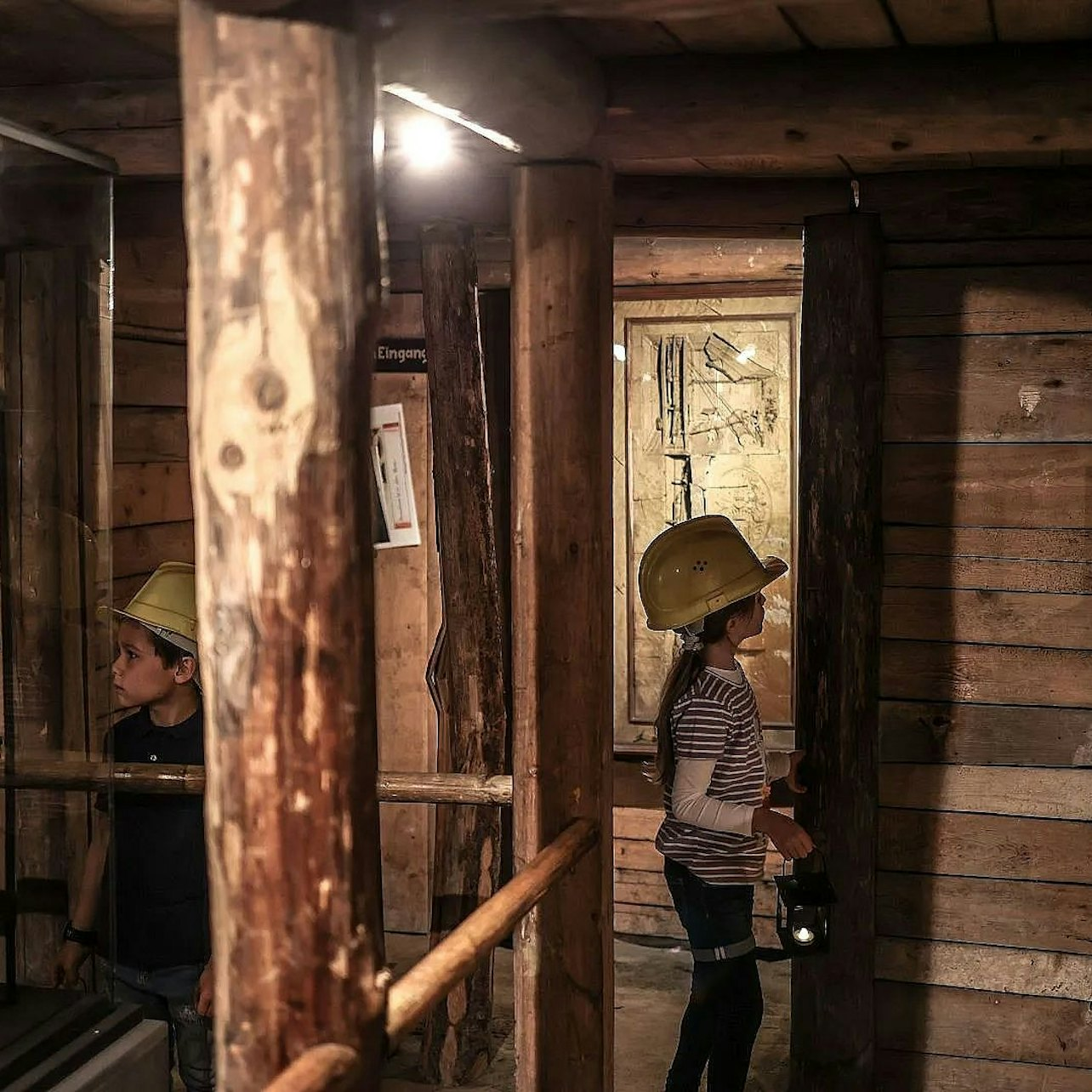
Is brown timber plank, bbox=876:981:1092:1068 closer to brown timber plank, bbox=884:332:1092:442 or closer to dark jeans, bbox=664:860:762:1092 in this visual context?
dark jeans, bbox=664:860:762:1092

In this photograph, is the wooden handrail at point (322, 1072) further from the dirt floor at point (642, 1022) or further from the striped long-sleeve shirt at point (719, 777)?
the dirt floor at point (642, 1022)

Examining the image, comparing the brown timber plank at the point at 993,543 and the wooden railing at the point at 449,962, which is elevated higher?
the brown timber plank at the point at 993,543

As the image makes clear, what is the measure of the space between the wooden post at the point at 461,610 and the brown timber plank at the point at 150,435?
0.93 metres

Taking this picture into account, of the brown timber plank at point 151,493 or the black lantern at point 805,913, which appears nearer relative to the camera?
the black lantern at point 805,913

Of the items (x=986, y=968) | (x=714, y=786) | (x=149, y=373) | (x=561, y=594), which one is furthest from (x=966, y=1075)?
(x=149, y=373)

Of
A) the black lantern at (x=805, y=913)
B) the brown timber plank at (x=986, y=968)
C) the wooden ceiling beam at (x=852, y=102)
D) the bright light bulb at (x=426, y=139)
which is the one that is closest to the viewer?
the wooden ceiling beam at (x=852, y=102)

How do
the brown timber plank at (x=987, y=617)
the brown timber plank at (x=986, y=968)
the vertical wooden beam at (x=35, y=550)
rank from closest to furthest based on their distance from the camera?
the vertical wooden beam at (x=35, y=550) → the brown timber plank at (x=987, y=617) → the brown timber plank at (x=986, y=968)

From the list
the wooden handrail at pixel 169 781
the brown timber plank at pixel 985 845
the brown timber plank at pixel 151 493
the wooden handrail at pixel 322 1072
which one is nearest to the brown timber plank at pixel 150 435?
the brown timber plank at pixel 151 493

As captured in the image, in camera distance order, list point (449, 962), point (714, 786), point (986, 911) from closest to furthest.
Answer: point (449, 962)
point (714, 786)
point (986, 911)

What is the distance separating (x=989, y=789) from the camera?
14.1 ft

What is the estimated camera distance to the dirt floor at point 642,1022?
15.9 feet

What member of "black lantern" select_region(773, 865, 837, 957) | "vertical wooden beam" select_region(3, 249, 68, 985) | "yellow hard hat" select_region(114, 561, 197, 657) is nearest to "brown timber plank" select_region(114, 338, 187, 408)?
"yellow hard hat" select_region(114, 561, 197, 657)

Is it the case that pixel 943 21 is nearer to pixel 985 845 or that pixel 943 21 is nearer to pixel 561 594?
pixel 561 594

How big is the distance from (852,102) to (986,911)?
7.86 feet
